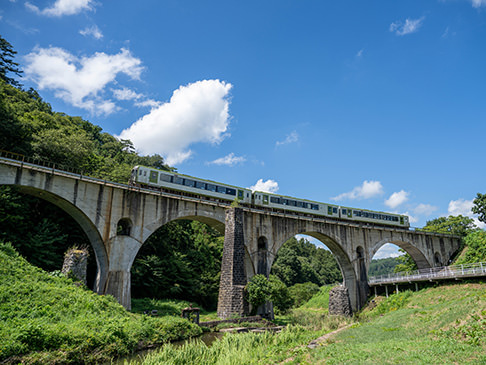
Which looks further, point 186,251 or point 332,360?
point 186,251

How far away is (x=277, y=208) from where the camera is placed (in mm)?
30219

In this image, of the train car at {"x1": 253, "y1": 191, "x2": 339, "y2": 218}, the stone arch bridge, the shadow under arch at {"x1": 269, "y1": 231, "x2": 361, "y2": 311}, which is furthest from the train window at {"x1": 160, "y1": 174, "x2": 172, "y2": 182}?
the shadow under arch at {"x1": 269, "y1": 231, "x2": 361, "y2": 311}

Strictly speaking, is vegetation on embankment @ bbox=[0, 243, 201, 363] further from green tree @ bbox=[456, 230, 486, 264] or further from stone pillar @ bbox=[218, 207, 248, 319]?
green tree @ bbox=[456, 230, 486, 264]

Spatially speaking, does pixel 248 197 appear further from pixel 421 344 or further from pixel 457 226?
pixel 457 226

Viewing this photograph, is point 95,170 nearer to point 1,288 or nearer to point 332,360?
point 1,288

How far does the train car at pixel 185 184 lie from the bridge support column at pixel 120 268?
4738mm

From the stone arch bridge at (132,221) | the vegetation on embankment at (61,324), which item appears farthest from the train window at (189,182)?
the vegetation on embankment at (61,324)

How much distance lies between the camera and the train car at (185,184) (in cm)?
2333

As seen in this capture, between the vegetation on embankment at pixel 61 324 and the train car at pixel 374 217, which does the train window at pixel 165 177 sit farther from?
the train car at pixel 374 217

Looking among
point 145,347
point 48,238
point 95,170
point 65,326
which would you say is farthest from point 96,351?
point 95,170

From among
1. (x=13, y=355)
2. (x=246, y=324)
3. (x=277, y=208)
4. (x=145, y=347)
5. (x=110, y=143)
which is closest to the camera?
(x=13, y=355)

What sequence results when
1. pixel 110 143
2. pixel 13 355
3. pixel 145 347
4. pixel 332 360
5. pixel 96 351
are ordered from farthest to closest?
pixel 110 143 → pixel 145 347 → pixel 96 351 → pixel 13 355 → pixel 332 360

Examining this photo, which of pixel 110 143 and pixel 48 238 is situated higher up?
pixel 110 143

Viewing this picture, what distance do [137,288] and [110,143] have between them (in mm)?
32169
